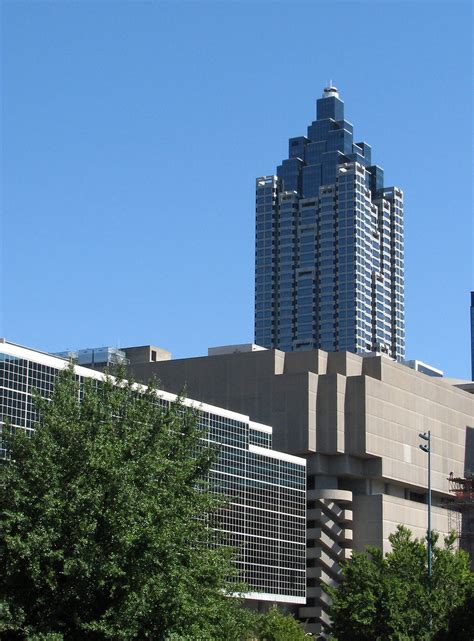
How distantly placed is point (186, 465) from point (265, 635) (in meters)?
59.3

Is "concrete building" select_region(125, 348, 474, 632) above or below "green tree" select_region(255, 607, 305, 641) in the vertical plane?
above

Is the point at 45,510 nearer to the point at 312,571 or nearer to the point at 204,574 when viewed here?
the point at 204,574

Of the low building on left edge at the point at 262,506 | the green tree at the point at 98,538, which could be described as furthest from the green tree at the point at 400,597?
the low building on left edge at the point at 262,506

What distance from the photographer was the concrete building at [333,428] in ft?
539

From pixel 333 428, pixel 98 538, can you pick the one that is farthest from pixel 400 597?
pixel 333 428

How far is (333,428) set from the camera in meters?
165

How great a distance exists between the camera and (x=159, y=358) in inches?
7283

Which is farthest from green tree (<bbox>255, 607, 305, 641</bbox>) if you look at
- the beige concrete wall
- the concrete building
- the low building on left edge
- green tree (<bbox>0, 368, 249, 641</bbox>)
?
green tree (<bbox>0, 368, 249, 641</bbox>)

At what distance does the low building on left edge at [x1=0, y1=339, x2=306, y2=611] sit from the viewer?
461 ft

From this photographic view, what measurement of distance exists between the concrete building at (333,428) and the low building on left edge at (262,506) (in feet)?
22.1

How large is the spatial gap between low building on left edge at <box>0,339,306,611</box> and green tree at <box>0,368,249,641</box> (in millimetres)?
70520

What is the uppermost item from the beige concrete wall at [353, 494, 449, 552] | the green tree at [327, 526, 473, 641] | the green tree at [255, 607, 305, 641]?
the beige concrete wall at [353, 494, 449, 552]

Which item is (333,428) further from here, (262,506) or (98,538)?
(98,538)

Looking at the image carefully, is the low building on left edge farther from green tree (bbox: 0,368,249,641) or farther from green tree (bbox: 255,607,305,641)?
green tree (bbox: 0,368,249,641)
